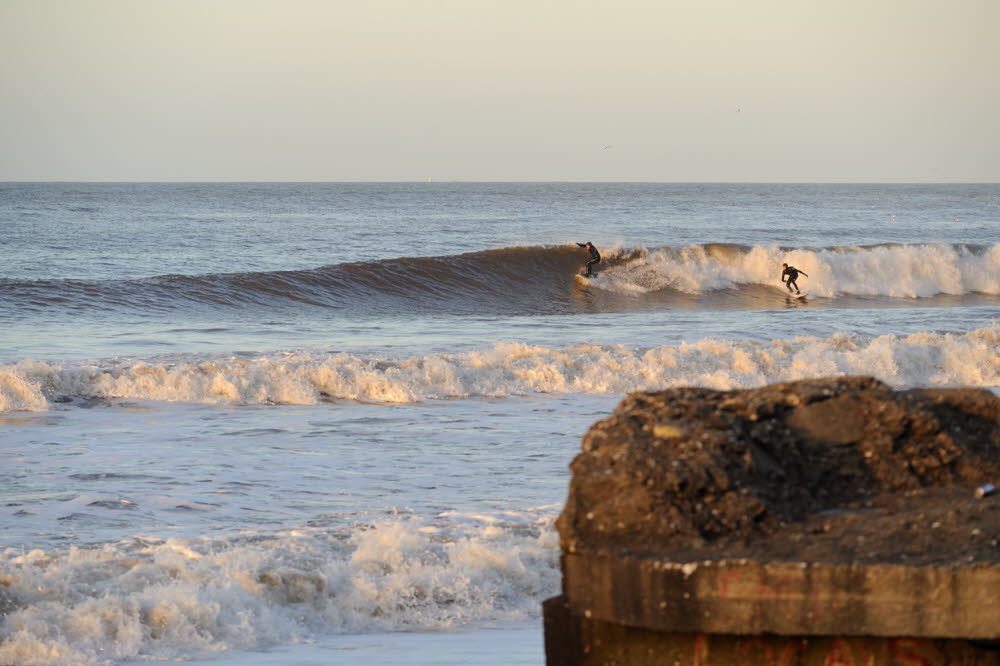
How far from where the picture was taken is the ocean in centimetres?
483

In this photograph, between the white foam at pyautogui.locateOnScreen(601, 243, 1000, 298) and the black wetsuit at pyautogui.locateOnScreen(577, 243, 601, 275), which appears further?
the white foam at pyautogui.locateOnScreen(601, 243, 1000, 298)

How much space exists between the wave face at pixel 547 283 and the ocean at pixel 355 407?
91 millimetres

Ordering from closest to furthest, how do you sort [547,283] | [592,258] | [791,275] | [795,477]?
[795,477], [791,275], [547,283], [592,258]

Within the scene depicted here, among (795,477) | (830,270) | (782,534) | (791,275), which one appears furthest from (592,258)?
(782,534)

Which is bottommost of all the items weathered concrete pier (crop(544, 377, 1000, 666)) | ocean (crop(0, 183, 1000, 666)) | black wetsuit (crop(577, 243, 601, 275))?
ocean (crop(0, 183, 1000, 666))

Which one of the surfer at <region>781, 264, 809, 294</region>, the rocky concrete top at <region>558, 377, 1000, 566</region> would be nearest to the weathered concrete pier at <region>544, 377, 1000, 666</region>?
the rocky concrete top at <region>558, 377, 1000, 566</region>

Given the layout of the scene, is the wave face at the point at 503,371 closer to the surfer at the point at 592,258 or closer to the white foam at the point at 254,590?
the white foam at the point at 254,590

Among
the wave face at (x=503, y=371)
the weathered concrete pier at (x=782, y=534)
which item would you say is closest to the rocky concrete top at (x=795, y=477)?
the weathered concrete pier at (x=782, y=534)

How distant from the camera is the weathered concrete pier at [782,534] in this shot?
2057mm

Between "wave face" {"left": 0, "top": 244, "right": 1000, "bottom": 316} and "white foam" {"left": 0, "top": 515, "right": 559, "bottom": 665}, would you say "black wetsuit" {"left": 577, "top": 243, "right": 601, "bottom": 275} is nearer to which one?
"wave face" {"left": 0, "top": 244, "right": 1000, "bottom": 316}

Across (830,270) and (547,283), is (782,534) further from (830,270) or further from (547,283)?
(830,270)

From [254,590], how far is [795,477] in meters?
3.19

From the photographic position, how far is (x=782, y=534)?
2221 millimetres

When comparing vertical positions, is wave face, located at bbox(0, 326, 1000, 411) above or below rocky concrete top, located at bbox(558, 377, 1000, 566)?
below
